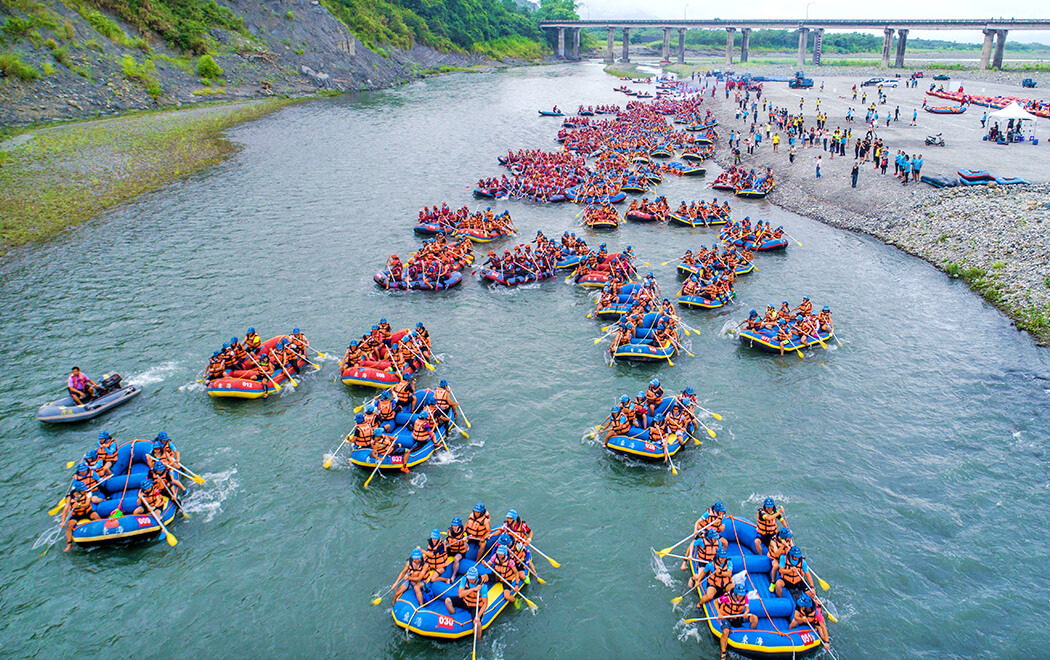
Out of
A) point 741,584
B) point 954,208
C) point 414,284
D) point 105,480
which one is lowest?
point 741,584

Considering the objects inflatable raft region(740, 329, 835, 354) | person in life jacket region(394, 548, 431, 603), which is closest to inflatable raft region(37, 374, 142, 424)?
person in life jacket region(394, 548, 431, 603)

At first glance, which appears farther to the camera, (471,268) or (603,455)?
(471,268)

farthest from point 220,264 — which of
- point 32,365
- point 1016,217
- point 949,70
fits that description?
point 949,70

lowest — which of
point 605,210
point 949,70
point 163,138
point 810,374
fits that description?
point 810,374

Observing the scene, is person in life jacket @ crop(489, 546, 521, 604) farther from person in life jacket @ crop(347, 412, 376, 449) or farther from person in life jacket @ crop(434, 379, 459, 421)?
person in life jacket @ crop(434, 379, 459, 421)

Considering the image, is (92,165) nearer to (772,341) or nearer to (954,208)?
(772,341)

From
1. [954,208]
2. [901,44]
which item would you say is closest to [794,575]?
[954,208]

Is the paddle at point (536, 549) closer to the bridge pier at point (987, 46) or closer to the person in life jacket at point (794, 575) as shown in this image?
the person in life jacket at point (794, 575)

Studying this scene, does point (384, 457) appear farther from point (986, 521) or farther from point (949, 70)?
point (949, 70)
